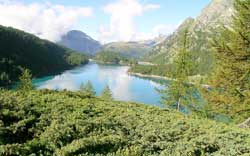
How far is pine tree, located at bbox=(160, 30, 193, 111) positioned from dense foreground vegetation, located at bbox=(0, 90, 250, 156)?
30639 millimetres

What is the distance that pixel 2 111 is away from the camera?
11.4 m

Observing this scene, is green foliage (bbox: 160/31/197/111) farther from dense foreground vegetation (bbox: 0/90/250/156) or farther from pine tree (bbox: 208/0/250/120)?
dense foreground vegetation (bbox: 0/90/250/156)

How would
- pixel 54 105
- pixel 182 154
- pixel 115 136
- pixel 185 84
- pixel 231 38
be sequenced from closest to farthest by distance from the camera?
1. pixel 182 154
2. pixel 115 136
3. pixel 54 105
4. pixel 231 38
5. pixel 185 84

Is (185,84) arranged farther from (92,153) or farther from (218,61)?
(92,153)

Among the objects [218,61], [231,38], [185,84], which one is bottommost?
[185,84]

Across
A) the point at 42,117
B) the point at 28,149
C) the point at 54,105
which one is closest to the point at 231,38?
the point at 54,105

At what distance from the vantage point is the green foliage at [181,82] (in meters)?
45.0

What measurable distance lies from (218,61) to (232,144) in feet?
56.7

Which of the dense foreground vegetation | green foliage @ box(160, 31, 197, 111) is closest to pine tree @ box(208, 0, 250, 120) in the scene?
the dense foreground vegetation

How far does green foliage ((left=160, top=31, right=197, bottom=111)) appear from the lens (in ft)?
148

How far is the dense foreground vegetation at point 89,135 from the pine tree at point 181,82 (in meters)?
30.6

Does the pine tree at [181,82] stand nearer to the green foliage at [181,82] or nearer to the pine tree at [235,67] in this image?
the green foliage at [181,82]

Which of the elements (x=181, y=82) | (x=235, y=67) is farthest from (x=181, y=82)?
(x=235, y=67)

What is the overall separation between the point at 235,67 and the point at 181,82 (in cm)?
1925
